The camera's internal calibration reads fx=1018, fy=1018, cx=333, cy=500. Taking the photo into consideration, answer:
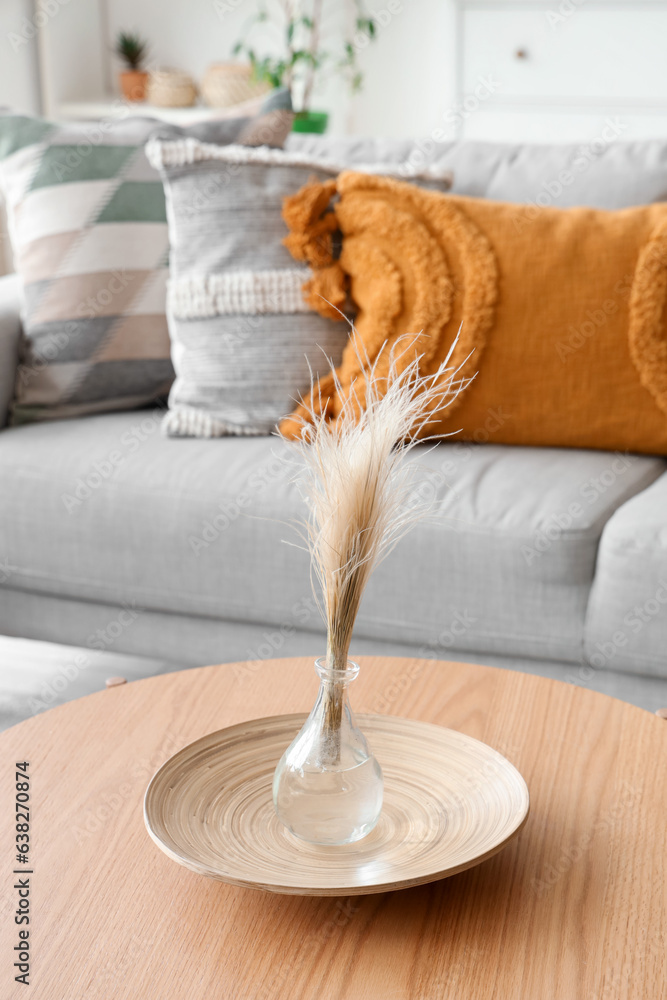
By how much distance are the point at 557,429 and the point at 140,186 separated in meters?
0.90

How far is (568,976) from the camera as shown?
61 cm

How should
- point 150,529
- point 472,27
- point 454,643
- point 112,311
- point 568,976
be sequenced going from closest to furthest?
1. point 568,976
2. point 454,643
3. point 150,529
4. point 112,311
5. point 472,27

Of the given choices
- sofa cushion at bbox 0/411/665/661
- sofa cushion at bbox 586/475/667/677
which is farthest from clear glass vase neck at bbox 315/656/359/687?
sofa cushion at bbox 586/475/667/677

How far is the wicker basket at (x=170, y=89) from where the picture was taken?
383 cm

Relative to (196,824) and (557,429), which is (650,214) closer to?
(557,429)

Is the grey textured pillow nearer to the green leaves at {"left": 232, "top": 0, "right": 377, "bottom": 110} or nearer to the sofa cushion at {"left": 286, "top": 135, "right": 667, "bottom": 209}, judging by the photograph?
the sofa cushion at {"left": 286, "top": 135, "right": 667, "bottom": 209}

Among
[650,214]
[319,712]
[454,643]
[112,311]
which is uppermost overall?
[650,214]

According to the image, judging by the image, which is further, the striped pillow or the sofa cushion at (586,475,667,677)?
the striped pillow

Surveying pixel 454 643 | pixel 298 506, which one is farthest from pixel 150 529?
pixel 454 643

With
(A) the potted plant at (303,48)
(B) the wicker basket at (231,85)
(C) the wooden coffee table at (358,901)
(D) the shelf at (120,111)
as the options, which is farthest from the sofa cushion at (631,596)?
(D) the shelf at (120,111)

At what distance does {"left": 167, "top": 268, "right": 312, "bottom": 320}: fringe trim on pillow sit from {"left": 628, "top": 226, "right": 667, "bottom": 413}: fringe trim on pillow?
530mm

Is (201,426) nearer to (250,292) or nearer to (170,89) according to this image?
(250,292)

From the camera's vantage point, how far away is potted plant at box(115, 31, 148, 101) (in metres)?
3.88

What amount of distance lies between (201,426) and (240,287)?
25cm
